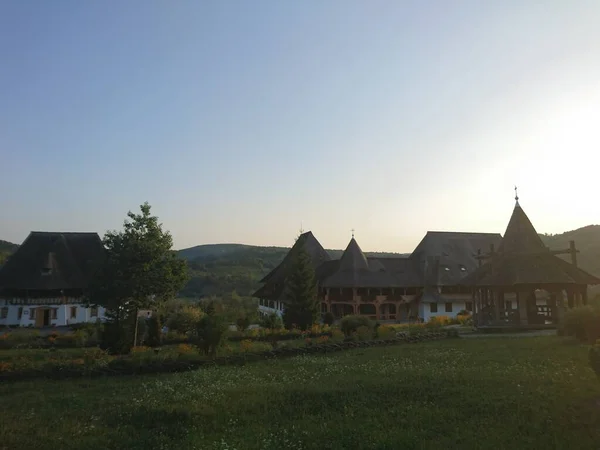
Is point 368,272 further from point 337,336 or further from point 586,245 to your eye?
point 586,245

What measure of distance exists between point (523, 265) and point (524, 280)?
1.81m

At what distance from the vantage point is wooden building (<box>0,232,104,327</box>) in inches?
1725

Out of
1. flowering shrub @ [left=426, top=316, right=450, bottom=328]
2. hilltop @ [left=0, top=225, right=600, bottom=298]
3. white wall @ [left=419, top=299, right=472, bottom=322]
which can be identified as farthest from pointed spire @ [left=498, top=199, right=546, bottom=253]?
hilltop @ [left=0, top=225, right=600, bottom=298]

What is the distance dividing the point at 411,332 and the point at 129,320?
51.8 ft

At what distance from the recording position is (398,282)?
46.4 metres

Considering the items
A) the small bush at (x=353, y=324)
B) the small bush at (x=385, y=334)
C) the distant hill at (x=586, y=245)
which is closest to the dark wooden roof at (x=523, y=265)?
the small bush at (x=385, y=334)

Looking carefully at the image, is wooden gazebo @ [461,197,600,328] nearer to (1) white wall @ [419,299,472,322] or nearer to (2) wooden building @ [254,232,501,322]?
(1) white wall @ [419,299,472,322]

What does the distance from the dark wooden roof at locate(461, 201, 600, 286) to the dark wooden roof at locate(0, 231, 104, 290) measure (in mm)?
33968

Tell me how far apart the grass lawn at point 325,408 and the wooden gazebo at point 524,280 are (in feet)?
41.8

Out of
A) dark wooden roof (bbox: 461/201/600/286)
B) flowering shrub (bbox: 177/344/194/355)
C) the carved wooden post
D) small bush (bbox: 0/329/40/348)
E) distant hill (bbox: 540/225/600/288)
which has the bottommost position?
small bush (bbox: 0/329/40/348)

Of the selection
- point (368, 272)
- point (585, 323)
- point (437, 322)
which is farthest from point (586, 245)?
point (585, 323)

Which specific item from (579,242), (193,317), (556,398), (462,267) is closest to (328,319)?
(193,317)

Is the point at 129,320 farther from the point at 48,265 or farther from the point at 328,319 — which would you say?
the point at 48,265

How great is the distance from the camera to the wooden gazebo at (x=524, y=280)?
27692 mm
